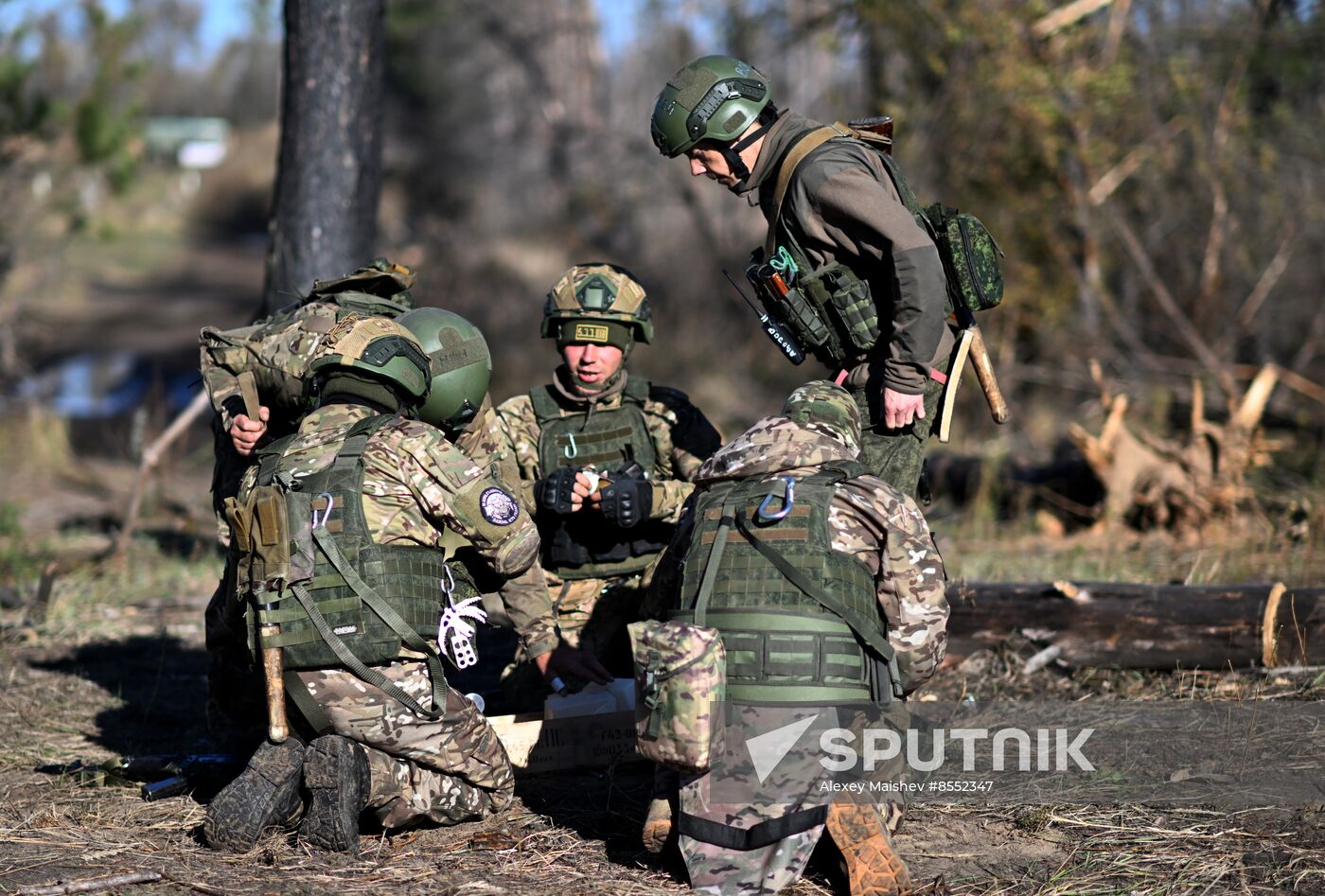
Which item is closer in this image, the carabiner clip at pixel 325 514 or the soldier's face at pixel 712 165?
the carabiner clip at pixel 325 514

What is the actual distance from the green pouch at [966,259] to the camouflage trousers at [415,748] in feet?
7.45

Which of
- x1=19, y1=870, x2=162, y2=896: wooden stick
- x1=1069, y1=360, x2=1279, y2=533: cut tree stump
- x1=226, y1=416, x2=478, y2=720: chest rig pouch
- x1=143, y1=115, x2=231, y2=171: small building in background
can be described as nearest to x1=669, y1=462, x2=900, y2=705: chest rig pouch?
x1=226, y1=416, x2=478, y2=720: chest rig pouch

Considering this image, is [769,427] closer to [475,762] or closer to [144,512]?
[475,762]

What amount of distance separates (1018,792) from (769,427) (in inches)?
64.2

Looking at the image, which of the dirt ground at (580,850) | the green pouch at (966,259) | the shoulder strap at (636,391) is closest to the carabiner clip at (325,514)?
the dirt ground at (580,850)

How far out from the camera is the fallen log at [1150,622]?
5594 mm

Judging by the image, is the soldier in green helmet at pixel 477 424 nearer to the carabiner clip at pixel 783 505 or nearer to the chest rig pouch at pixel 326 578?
the chest rig pouch at pixel 326 578

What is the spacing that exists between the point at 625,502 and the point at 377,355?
1.24m

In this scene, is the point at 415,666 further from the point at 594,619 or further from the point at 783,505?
the point at 594,619

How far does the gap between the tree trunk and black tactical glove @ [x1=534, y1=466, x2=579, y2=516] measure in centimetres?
262

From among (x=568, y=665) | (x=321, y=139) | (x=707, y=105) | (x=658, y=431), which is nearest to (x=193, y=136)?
(x=321, y=139)

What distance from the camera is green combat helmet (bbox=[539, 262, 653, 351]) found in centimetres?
570

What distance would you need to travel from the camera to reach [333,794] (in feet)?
13.6

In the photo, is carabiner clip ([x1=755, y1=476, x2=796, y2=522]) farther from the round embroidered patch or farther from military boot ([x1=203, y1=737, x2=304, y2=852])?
military boot ([x1=203, y1=737, x2=304, y2=852])
